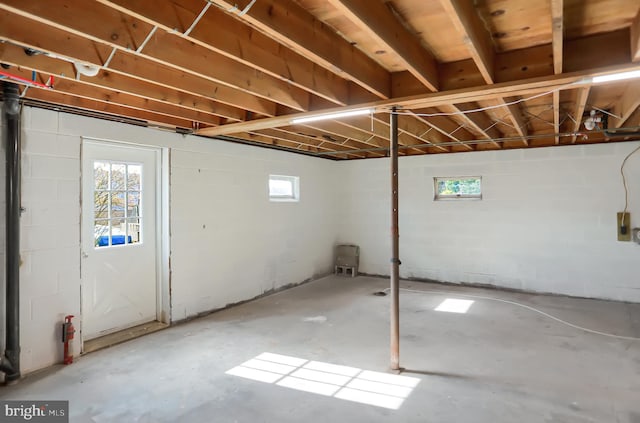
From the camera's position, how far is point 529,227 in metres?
5.95

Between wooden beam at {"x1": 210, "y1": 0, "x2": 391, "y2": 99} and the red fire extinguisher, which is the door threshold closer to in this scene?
the red fire extinguisher

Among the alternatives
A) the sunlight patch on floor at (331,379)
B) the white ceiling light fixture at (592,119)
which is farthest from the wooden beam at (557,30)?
the sunlight patch on floor at (331,379)

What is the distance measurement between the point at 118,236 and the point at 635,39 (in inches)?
180

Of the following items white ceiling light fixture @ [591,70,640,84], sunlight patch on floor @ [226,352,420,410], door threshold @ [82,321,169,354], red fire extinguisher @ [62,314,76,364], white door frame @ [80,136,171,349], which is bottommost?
sunlight patch on floor @ [226,352,420,410]

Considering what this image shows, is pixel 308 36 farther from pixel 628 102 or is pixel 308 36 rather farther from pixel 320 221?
pixel 320 221

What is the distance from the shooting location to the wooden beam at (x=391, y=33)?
181 centimetres

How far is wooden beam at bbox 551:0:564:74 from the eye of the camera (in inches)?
66.7

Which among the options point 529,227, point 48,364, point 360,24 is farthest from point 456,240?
point 48,364

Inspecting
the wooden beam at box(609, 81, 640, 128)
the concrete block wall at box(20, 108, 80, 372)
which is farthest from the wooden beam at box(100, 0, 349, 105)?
the wooden beam at box(609, 81, 640, 128)

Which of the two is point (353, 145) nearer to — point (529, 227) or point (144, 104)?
point (529, 227)

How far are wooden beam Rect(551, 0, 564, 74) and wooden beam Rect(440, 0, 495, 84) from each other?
1.22 feet

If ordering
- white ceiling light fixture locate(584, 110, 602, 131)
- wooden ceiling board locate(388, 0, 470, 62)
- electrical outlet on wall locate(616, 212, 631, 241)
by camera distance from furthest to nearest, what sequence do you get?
1. electrical outlet on wall locate(616, 212, 631, 241)
2. white ceiling light fixture locate(584, 110, 602, 131)
3. wooden ceiling board locate(388, 0, 470, 62)

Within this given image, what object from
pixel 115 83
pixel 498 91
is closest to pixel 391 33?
pixel 498 91

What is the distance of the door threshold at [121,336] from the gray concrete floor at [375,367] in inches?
4.4
